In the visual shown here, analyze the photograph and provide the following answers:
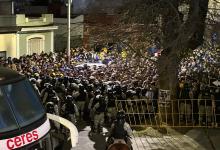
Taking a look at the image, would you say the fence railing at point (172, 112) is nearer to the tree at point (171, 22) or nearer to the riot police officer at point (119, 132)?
the tree at point (171, 22)

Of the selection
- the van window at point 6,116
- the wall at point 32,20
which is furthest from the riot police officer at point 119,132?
the wall at point 32,20

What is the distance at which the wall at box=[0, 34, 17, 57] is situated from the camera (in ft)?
98.7

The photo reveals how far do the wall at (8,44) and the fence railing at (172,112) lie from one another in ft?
50.9

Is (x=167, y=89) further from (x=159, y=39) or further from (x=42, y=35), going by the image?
(x=42, y=35)

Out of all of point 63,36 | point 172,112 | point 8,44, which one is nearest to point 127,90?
point 172,112

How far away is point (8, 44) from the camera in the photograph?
100 ft

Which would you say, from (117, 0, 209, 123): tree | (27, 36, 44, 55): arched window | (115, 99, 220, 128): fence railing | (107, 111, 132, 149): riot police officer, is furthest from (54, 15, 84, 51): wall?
(107, 111, 132, 149): riot police officer

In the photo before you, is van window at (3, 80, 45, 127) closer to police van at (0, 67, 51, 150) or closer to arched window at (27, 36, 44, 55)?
police van at (0, 67, 51, 150)

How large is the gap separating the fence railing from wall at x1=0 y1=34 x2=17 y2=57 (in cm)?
1550

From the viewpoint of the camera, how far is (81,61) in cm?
2880

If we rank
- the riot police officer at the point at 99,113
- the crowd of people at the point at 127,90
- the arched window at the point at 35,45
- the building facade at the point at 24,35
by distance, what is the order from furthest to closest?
the arched window at the point at 35,45 < the building facade at the point at 24,35 < the crowd of people at the point at 127,90 < the riot police officer at the point at 99,113

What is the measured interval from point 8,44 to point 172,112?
1681 cm

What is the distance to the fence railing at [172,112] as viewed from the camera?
637 inches

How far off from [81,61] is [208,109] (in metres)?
13.7
